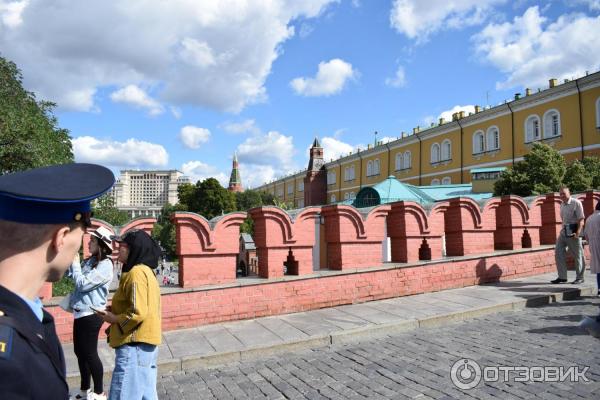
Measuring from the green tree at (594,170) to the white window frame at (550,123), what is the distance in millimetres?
8039

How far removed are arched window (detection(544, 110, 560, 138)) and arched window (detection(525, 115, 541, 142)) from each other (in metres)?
0.83

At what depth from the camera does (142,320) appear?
10.7 ft

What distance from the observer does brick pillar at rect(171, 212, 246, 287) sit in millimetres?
6496

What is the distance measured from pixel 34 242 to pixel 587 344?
6143mm

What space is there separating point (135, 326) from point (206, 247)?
3379mm

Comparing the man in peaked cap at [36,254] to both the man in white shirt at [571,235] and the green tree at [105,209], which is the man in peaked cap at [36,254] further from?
the green tree at [105,209]

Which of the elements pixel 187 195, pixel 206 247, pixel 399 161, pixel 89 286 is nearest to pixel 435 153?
pixel 399 161

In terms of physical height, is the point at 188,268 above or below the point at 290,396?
above

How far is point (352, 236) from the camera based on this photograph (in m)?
7.80

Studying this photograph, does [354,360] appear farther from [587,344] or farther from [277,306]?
[587,344]

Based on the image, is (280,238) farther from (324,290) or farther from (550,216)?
(550,216)

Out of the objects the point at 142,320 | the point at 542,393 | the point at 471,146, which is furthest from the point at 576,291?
the point at 471,146

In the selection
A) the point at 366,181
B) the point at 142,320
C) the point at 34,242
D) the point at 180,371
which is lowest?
the point at 180,371

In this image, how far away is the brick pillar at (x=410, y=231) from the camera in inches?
327
